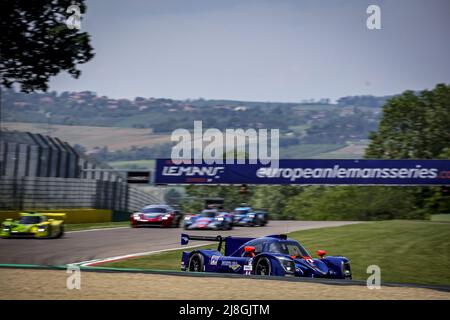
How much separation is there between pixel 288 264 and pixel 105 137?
253ft

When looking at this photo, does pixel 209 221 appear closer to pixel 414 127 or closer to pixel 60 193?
pixel 60 193

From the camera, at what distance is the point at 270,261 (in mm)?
11930

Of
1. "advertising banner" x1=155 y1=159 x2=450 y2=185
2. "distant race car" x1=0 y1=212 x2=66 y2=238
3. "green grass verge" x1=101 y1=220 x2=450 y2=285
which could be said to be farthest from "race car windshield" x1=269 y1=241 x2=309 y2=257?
"advertising banner" x1=155 y1=159 x2=450 y2=185

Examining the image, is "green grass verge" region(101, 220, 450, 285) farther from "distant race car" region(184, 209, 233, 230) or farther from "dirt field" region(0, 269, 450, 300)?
"distant race car" region(184, 209, 233, 230)

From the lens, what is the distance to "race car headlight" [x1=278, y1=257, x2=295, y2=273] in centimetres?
Result: 1173

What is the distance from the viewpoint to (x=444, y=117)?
61094 mm

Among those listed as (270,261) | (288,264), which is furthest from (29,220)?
(288,264)

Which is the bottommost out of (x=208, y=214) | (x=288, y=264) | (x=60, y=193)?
(x=288, y=264)

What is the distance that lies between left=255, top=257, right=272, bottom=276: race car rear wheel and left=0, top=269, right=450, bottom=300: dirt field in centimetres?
60

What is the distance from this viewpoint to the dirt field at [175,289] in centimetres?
991

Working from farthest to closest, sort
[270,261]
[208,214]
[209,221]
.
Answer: [208,214], [209,221], [270,261]

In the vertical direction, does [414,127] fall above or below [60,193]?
above
